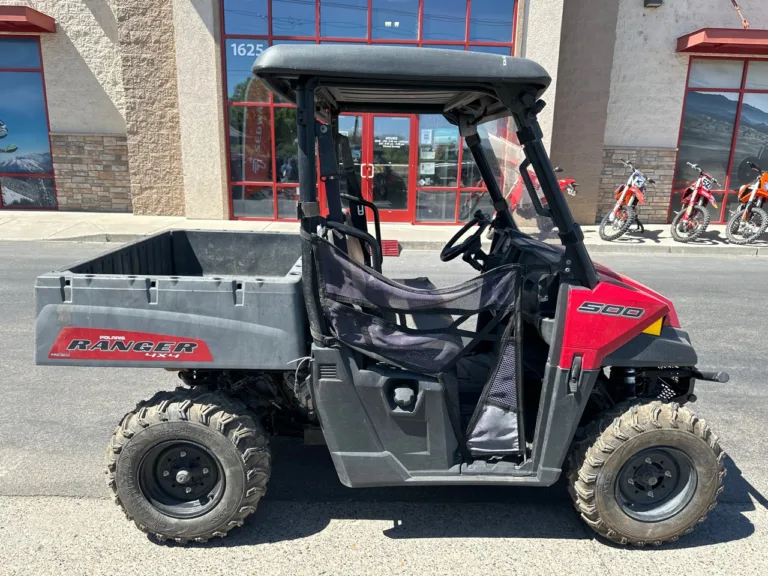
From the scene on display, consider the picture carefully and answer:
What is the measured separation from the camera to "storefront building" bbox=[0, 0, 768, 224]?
42.4 feet

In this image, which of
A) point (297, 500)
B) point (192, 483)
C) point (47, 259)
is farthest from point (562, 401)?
point (47, 259)

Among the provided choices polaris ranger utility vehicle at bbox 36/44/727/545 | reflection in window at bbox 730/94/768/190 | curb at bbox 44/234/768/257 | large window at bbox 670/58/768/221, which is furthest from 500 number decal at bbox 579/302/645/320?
reflection in window at bbox 730/94/768/190

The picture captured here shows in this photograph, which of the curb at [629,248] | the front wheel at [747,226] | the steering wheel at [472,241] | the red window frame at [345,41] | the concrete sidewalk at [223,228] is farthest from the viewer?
the red window frame at [345,41]

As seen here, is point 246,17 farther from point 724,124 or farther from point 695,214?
point 724,124

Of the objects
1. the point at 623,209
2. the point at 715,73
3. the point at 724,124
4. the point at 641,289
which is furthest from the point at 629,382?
the point at 724,124

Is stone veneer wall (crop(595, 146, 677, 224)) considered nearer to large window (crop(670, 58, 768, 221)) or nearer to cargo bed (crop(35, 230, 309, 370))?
large window (crop(670, 58, 768, 221))

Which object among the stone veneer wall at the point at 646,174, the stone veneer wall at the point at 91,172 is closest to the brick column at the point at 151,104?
the stone veneer wall at the point at 91,172

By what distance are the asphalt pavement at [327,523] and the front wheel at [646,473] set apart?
6.6 inches

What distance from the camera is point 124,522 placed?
2.93 meters

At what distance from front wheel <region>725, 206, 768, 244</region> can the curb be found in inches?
11.9

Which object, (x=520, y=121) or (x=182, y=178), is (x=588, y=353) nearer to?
(x=520, y=121)

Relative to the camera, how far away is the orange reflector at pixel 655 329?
2.65m

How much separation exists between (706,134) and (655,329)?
580 inches

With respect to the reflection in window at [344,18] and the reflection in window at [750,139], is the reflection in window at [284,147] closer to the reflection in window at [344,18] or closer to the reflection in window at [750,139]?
the reflection in window at [344,18]
